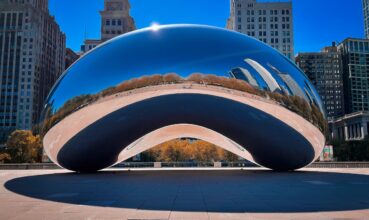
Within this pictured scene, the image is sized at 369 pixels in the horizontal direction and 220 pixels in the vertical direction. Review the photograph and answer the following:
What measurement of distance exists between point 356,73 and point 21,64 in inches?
5065

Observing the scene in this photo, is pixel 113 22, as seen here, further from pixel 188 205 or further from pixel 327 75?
pixel 188 205

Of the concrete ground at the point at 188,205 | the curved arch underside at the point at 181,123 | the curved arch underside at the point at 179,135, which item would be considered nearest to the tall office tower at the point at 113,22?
the curved arch underside at the point at 179,135

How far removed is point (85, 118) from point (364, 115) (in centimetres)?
9584

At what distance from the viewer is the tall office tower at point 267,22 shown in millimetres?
115562

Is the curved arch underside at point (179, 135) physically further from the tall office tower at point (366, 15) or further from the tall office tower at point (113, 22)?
the tall office tower at point (366, 15)

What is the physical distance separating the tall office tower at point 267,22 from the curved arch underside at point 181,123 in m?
105

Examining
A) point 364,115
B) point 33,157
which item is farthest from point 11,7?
point 364,115

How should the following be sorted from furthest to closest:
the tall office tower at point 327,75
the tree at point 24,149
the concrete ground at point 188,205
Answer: the tall office tower at point 327,75
the tree at point 24,149
the concrete ground at point 188,205

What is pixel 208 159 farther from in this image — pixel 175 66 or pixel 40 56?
pixel 40 56

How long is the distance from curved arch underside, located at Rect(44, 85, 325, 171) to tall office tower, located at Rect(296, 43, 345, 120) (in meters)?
141

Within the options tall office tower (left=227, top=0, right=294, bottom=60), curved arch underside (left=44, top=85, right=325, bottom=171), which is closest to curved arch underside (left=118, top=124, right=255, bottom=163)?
curved arch underside (left=44, top=85, right=325, bottom=171)

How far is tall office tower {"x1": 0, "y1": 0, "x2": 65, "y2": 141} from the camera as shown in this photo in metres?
110

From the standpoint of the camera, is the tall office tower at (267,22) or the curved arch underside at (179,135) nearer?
the curved arch underside at (179,135)

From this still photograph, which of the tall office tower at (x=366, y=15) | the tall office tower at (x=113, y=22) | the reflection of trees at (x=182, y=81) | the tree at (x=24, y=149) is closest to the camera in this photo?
the reflection of trees at (x=182, y=81)
